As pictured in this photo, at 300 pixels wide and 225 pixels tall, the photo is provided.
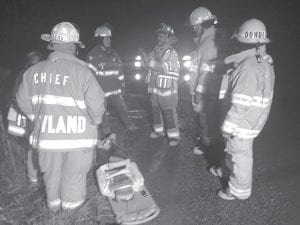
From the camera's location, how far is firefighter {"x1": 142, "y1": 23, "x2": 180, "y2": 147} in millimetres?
5727

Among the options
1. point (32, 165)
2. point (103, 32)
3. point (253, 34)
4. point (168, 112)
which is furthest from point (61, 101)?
point (103, 32)

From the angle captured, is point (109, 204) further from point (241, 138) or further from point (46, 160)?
point (241, 138)

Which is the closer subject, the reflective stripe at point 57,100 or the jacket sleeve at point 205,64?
the reflective stripe at point 57,100

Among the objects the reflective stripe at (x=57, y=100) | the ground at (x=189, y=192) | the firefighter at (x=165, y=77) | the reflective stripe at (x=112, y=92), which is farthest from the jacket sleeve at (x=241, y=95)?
the reflective stripe at (x=112, y=92)

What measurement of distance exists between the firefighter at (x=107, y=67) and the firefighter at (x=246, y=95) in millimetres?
2636

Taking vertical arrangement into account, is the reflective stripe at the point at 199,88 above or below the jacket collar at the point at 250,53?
below

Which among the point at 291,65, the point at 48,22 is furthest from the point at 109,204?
the point at 48,22

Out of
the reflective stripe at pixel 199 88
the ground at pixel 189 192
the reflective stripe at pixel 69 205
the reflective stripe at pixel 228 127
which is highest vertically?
the reflective stripe at pixel 199 88

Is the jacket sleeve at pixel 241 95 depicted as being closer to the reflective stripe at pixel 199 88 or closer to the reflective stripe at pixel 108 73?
the reflective stripe at pixel 199 88

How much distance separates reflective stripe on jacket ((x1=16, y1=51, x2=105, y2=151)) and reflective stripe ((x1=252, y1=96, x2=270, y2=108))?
5.56 feet

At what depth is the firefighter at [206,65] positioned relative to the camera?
17.0 ft

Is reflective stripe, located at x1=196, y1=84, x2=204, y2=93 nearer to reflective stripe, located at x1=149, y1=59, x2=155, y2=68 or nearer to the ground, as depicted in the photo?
reflective stripe, located at x1=149, y1=59, x2=155, y2=68

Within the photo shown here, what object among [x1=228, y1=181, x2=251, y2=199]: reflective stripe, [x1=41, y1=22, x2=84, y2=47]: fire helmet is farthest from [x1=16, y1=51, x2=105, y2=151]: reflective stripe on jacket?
[x1=228, y1=181, x2=251, y2=199]: reflective stripe

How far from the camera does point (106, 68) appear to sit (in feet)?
20.5
